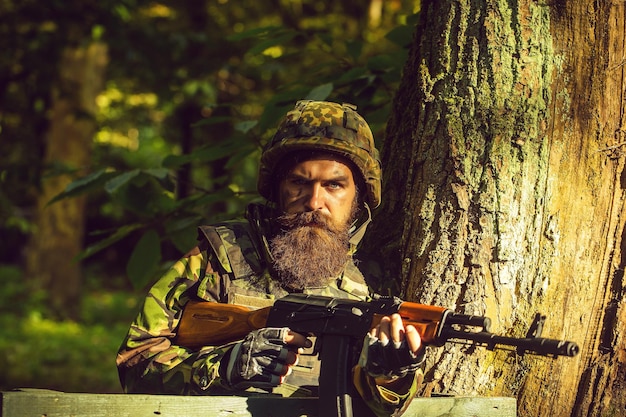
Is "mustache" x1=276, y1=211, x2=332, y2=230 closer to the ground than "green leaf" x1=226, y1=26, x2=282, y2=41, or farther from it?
closer to the ground

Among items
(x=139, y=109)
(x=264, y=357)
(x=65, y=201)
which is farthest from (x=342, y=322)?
(x=139, y=109)

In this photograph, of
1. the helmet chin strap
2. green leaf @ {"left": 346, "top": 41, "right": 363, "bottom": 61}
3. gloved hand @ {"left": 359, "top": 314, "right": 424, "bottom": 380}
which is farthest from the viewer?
green leaf @ {"left": 346, "top": 41, "right": 363, "bottom": 61}

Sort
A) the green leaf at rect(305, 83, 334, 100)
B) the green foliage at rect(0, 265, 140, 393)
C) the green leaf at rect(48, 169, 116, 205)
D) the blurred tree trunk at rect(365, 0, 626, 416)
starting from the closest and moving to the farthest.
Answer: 1. the blurred tree trunk at rect(365, 0, 626, 416)
2. the green leaf at rect(305, 83, 334, 100)
3. the green leaf at rect(48, 169, 116, 205)
4. the green foliage at rect(0, 265, 140, 393)

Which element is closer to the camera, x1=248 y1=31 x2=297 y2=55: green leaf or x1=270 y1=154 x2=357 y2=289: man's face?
x1=270 y1=154 x2=357 y2=289: man's face

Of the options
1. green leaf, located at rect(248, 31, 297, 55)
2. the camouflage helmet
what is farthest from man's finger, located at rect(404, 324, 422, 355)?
green leaf, located at rect(248, 31, 297, 55)

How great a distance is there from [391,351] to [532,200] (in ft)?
2.73

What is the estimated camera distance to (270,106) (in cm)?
409

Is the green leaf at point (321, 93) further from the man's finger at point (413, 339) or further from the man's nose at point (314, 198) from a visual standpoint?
the man's finger at point (413, 339)

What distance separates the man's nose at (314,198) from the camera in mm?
3350

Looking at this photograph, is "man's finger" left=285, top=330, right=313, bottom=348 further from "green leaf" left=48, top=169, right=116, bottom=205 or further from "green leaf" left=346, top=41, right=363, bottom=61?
"green leaf" left=346, top=41, right=363, bottom=61

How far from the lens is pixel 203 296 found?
10.6ft

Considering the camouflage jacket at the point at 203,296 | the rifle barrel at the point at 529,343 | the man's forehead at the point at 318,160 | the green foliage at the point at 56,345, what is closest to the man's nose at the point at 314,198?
the man's forehead at the point at 318,160

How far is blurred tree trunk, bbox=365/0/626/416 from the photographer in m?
2.91

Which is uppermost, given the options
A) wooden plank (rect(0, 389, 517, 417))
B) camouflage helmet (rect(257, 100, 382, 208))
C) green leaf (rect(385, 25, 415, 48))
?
green leaf (rect(385, 25, 415, 48))
